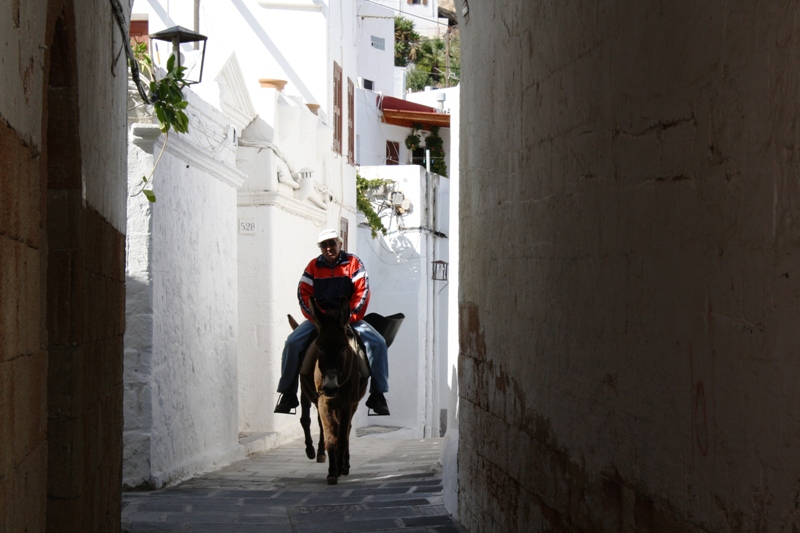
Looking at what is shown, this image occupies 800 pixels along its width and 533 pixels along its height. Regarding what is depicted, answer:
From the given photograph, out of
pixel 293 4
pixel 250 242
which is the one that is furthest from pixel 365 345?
pixel 293 4

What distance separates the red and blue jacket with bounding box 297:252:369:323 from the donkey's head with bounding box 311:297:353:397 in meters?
1.08

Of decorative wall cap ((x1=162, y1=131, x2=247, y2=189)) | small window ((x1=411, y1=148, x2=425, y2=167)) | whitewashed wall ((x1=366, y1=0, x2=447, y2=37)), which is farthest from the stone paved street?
whitewashed wall ((x1=366, y1=0, x2=447, y2=37))

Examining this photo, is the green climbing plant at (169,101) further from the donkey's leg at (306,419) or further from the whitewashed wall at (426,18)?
the whitewashed wall at (426,18)

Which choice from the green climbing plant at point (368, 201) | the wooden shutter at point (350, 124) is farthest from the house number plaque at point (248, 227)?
the green climbing plant at point (368, 201)

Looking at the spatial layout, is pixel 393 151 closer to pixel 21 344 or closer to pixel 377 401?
pixel 377 401

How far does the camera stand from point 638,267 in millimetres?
3936

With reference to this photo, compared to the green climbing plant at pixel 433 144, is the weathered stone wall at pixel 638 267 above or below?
below

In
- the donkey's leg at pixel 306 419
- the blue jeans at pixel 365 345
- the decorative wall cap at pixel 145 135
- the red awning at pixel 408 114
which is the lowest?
the donkey's leg at pixel 306 419

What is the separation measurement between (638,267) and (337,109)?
1611 cm

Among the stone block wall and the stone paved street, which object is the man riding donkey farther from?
the stone block wall

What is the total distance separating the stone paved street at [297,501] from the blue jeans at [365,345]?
82 cm

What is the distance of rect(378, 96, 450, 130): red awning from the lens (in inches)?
1302

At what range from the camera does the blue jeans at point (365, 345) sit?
10344 mm

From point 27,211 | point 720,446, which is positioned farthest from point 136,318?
point 720,446
